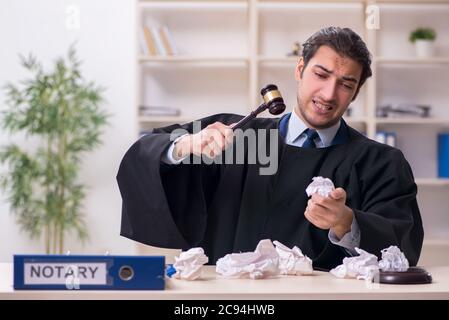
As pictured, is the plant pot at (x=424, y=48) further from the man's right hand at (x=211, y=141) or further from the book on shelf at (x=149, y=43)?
the man's right hand at (x=211, y=141)

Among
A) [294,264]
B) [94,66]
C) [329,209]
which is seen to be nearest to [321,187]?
[329,209]

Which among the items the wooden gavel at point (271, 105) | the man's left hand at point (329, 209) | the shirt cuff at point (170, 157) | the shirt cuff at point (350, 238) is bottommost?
the shirt cuff at point (350, 238)

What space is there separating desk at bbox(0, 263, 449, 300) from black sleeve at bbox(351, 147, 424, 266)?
0.89ft

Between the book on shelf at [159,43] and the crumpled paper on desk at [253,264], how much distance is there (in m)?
3.56

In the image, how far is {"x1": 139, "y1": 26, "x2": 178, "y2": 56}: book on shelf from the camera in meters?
5.27

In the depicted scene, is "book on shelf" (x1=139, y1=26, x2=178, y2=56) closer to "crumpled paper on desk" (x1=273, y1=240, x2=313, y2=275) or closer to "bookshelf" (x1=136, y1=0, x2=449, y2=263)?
"bookshelf" (x1=136, y1=0, x2=449, y2=263)

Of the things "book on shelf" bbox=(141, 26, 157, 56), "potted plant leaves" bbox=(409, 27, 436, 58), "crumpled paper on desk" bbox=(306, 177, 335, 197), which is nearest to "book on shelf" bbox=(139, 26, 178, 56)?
"book on shelf" bbox=(141, 26, 157, 56)

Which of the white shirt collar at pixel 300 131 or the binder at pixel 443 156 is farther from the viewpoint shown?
the binder at pixel 443 156

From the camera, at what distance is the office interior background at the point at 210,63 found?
546cm

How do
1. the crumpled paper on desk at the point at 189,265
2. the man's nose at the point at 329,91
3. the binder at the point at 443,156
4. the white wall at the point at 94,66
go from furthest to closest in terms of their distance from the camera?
the white wall at the point at 94,66 → the binder at the point at 443,156 → the man's nose at the point at 329,91 → the crumpled paper on desk at the point at 189,265

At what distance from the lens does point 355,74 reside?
2.38m

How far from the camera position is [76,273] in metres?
1.54

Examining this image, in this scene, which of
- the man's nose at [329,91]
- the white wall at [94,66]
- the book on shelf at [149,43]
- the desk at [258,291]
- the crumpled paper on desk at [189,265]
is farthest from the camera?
the white wall at [94,66]

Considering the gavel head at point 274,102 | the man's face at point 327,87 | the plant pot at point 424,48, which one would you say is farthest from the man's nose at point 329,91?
the plant pot at point 424,48
